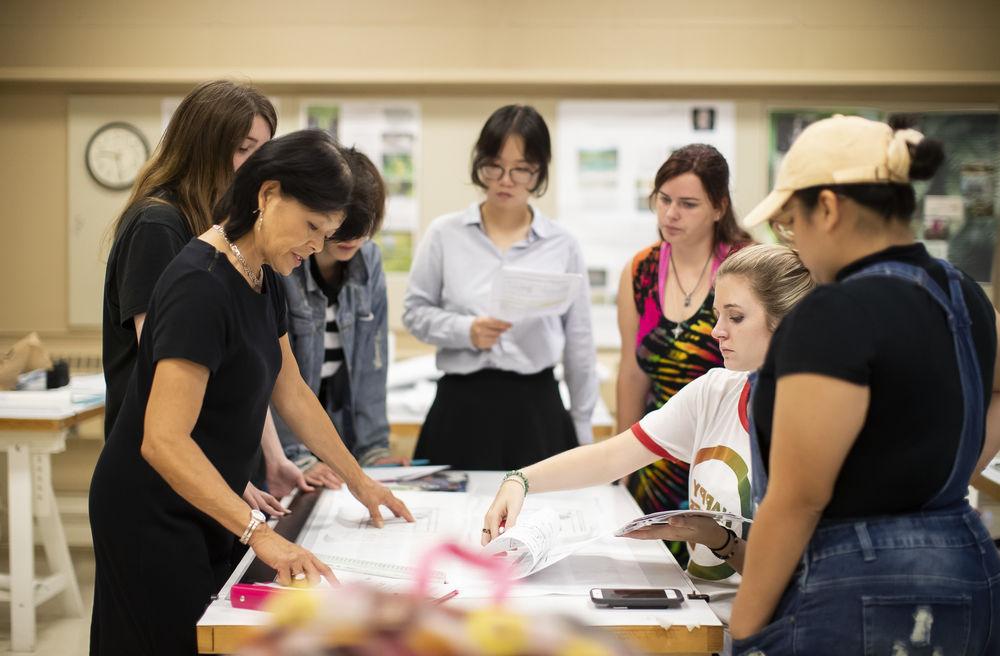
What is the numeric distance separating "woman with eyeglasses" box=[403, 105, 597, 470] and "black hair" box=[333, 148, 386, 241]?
517 mm

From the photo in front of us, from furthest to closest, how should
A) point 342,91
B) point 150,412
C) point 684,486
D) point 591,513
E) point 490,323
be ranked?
point 342,91 < point 490,323 < point 684,486 < point 591,513 < point 150,412

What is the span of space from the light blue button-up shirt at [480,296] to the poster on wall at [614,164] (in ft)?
6.80

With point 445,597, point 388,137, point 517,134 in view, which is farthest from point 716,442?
point 388,137

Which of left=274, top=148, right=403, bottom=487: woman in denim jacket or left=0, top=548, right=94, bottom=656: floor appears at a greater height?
left=274, top=148, right=403, bottom=487: woman in denim jacket

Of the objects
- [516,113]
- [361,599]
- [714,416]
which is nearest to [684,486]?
[714,416]

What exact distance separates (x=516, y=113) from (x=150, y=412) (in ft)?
5.44

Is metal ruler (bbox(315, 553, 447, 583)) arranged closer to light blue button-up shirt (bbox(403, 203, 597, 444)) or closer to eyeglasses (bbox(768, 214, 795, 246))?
eyeglasses (bbox(768, 214, 795, 246))

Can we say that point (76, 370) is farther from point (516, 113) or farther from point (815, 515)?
point (815, 515)

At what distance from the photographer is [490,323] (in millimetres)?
2764

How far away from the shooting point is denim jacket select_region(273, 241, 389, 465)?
2.45 metres

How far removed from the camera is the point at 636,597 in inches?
57.6

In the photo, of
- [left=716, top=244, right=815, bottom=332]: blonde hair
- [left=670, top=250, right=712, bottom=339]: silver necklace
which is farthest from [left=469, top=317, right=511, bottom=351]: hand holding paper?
[left=716, top=244, right=815, bottom=332]: blonde hair

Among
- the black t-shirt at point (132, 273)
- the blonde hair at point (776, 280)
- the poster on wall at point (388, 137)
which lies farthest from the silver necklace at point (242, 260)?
the poster on wall at point (388, 137)

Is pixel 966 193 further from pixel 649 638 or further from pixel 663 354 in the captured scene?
pixel 649 638
